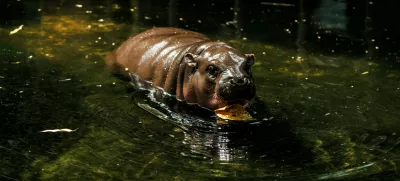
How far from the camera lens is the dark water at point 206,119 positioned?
5.40m

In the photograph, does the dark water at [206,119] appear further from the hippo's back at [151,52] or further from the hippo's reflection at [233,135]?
the hippo's back at [151,52]

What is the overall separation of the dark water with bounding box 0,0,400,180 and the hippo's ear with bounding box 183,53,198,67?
2.05 feet

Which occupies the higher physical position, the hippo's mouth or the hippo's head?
the hippo's head

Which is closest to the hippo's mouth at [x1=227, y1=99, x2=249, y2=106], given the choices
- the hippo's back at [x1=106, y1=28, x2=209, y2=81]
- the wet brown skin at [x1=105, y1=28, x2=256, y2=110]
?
the wet brown skin at [x1=105, y1=28, x2=256, y2=110]

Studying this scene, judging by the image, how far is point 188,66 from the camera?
727 cm

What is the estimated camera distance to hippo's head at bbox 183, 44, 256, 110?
21.4 ft

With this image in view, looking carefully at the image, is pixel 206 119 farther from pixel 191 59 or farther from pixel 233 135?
pixel 191 59

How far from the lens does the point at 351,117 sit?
22.6 feet

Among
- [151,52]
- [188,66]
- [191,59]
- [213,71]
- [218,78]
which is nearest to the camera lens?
[218,78]

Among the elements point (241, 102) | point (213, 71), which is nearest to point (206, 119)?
point (241, 102)

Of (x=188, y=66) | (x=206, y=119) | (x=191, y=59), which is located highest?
(x=191, y=59)

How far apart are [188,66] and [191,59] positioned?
14cm

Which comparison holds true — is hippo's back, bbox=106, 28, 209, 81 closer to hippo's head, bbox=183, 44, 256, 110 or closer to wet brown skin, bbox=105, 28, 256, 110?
wet brown skin, bbox=105, 28, 256, 110

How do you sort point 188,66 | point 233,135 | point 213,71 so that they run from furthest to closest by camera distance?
point 188,66, point 213,71, point 233,135
